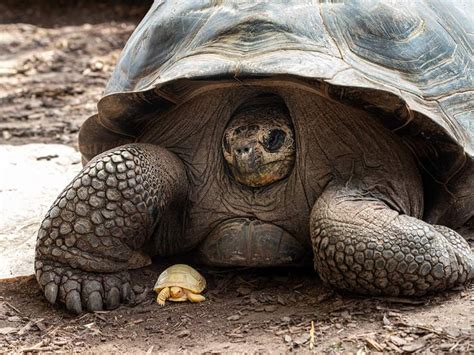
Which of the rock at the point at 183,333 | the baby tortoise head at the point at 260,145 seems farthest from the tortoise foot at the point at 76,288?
the baby tortoise head at the point at 260,145

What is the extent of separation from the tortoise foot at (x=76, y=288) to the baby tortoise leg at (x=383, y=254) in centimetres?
87

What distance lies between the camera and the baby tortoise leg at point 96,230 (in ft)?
11.2

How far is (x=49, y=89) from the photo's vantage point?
8.09 meters

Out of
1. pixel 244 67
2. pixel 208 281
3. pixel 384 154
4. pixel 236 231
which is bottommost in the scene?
pixel 208 281

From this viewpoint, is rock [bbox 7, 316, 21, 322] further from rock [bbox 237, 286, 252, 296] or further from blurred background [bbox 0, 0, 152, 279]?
rock [bbox 237, 286, 252, 296]

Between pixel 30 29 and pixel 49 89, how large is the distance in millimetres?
3192

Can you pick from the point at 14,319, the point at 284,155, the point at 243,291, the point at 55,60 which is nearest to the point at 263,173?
the point at 284,155

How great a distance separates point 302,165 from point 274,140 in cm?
16

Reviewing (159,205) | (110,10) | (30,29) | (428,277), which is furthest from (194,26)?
(110,10)

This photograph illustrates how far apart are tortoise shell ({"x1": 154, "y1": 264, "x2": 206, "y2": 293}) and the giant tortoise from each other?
13 cm

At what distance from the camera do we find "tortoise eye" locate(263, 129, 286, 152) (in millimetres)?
3561

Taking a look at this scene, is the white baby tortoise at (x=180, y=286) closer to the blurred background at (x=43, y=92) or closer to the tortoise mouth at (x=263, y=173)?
the tortoise mouth at (x=263, y=173)

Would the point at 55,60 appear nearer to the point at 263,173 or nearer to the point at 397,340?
the point at 263,173

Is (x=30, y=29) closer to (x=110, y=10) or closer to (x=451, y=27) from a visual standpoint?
(x=110, y=10)
